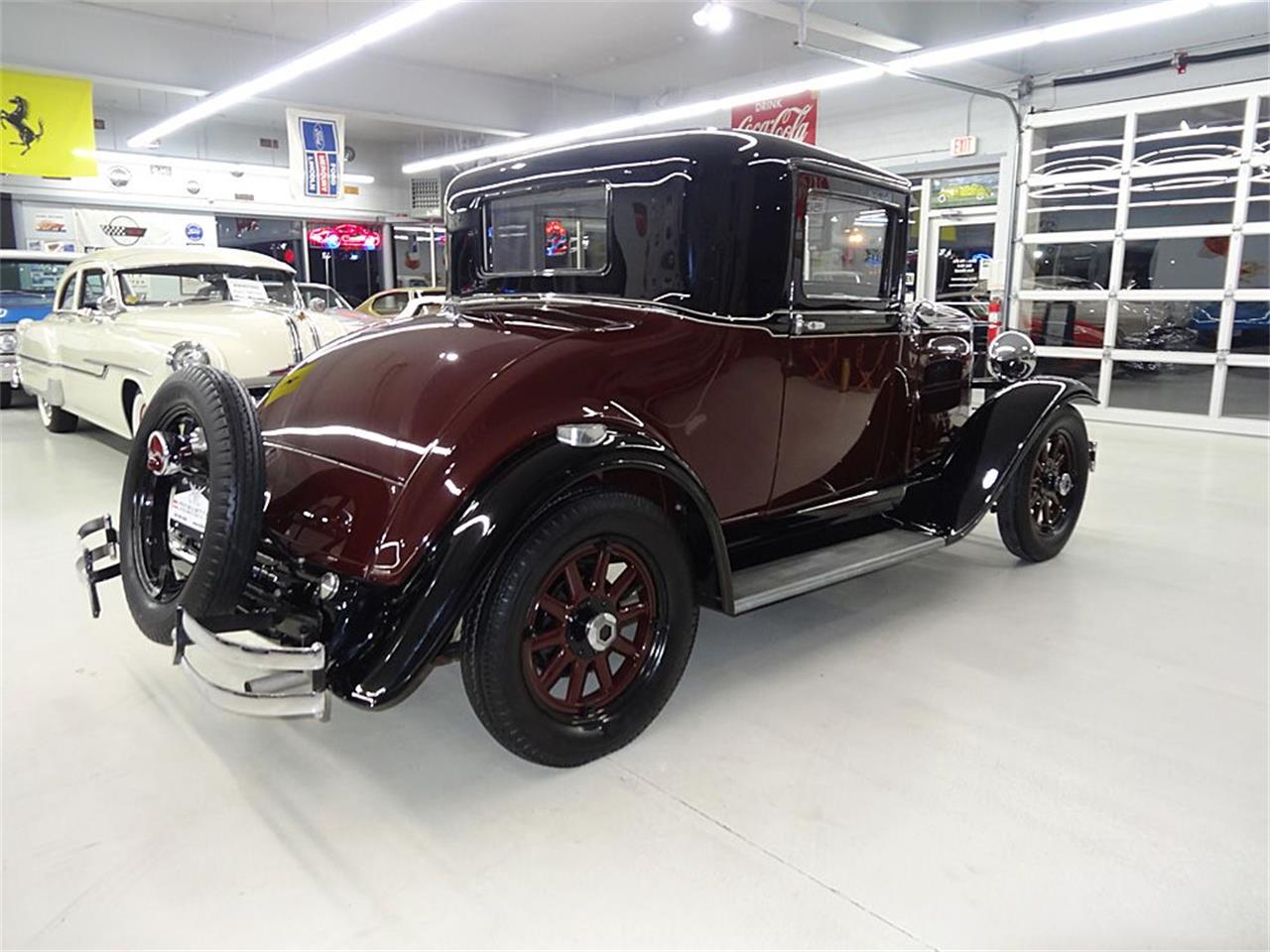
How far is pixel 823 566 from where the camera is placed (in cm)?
301

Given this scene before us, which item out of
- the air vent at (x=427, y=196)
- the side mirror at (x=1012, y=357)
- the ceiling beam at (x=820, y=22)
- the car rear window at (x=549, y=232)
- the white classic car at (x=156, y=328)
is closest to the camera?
the car rear window at (x=549, y=232)

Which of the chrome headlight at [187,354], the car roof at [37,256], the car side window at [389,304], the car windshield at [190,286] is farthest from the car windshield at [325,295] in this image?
the chrome headlight at [187,354]

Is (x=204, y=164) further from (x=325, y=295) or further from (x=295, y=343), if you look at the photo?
(x=295, y=343)

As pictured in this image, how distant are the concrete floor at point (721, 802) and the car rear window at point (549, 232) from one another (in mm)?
1486

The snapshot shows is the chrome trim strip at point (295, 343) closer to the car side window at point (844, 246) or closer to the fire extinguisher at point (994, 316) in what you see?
the car side window at point (844, 246)

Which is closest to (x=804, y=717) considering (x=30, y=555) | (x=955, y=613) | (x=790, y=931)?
(x=790, y=931)

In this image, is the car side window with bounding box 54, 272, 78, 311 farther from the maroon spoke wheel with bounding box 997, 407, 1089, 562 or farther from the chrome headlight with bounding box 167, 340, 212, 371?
the maroon spoke wheel with bounding box 997, 407, 1089, 562

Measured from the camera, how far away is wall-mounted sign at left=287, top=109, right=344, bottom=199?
1100cm

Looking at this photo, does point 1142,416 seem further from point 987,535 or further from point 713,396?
point 713,396

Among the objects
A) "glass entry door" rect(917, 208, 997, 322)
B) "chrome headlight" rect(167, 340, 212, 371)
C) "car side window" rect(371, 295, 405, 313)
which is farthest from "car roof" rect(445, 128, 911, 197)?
"car side window" rect(371, 295, 405, 313)

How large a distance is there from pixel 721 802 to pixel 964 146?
10403mm

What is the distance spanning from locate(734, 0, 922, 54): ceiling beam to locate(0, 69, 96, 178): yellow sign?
7418mm

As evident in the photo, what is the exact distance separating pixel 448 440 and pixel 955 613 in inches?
91.8

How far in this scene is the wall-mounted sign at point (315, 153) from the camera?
36.1ft
